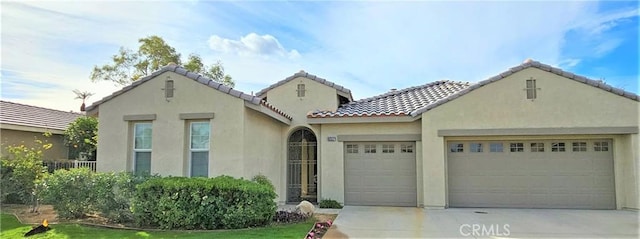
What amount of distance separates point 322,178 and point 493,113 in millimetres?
6141

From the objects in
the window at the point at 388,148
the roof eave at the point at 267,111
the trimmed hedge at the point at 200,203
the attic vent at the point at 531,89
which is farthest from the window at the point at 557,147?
the trimmed hedge at the point at 200,203

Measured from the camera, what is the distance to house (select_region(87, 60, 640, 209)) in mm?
11633

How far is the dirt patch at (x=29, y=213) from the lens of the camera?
10625 mm

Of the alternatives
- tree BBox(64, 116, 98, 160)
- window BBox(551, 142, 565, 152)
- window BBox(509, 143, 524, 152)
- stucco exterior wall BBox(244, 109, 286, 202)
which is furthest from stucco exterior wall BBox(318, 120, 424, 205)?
tree BBox(64, 116, 98, 160)

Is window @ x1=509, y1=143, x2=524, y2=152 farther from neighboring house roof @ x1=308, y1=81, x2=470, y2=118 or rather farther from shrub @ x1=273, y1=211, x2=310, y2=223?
shrub @ x1=273, y1=211, x2=310, y2=223

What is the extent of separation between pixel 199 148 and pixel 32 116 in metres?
11.9

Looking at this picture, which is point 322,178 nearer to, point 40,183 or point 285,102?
point 285,102

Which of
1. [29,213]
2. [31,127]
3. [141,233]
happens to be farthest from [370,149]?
[31,127]

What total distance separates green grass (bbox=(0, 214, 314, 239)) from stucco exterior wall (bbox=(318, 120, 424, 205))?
411cm

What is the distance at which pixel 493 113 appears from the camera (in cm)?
1262

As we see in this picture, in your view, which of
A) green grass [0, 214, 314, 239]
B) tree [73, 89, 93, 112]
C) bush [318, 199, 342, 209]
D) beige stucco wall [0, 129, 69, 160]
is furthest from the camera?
tree [73, 89, 93, 112]

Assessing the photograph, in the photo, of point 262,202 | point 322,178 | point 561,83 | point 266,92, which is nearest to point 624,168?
point 561,83

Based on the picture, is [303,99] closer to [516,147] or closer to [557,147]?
[516,147]

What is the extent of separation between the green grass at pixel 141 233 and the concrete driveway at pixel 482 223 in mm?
984
